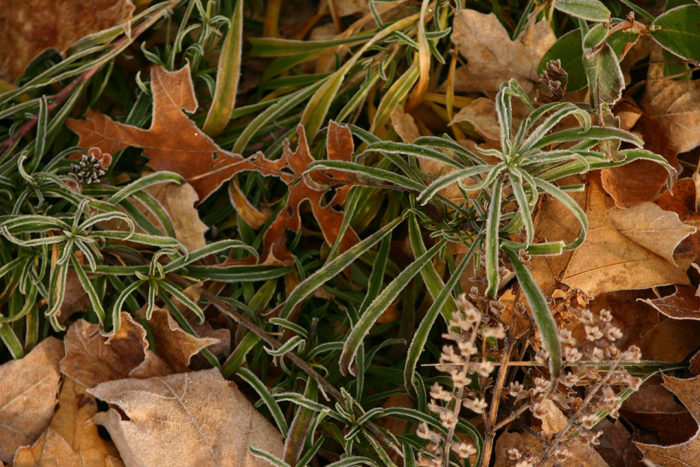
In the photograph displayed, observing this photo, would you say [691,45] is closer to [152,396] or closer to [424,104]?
[424,104]

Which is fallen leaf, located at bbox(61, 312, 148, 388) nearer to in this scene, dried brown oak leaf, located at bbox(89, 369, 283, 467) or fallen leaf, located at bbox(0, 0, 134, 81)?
dried brown oak leaf, located at bbox(89, 369, 283, 467)

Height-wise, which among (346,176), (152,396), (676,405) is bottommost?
(676,405)

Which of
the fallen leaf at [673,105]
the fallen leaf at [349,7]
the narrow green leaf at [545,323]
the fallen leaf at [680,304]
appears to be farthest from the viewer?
the fallen leaf at [349,7]

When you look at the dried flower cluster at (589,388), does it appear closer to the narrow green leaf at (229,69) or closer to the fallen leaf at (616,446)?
the fallen leaf at (616,446)

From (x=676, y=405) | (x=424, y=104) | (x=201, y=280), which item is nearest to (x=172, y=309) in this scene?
(x=201, y=280)

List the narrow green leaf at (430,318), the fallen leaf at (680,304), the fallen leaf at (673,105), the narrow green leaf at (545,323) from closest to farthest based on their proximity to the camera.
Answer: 1. the narrow green leaf at (545,323)
2. the narrow green leaf at (430,318)
3. the fallen leaf at (680,304)
4. the fallen leaf at (673,105)

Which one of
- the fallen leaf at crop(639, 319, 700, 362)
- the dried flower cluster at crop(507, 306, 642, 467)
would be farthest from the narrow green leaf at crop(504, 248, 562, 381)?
the fallen leaf at crop(639, 319, 700, 362)

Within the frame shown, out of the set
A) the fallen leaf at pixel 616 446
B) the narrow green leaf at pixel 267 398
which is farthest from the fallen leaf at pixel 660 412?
the narrow green leaf at pixel 267 398

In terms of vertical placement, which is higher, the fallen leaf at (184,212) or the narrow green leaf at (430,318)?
the fallen leaf at (184,212)
